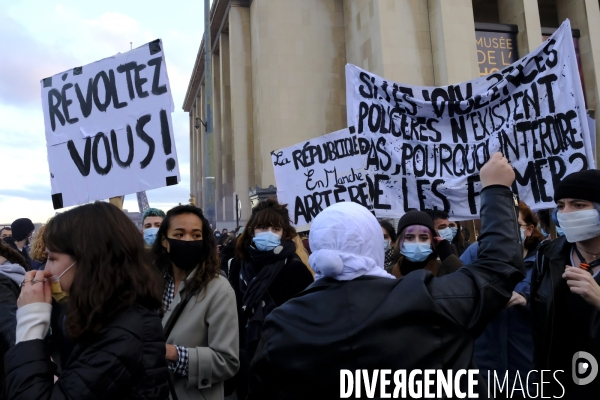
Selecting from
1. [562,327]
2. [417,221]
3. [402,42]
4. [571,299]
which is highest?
[402,42]

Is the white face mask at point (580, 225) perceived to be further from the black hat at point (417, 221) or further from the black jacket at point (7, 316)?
the black jacket at point (7, 316)

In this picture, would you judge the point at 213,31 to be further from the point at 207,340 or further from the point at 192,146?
the point at 207,340

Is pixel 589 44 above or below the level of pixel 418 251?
above

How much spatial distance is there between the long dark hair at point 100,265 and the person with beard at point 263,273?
6.08 feet

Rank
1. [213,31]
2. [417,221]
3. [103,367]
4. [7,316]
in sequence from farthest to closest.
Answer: [213,31]
[417,221]
[7,316]
[103,367]

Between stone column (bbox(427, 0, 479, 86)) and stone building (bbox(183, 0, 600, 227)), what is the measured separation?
33mm

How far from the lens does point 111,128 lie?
4.61 meters

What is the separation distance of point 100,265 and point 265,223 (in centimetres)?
241

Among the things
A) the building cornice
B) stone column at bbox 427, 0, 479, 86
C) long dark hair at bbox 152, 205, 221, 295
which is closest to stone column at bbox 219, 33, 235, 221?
the building cornice

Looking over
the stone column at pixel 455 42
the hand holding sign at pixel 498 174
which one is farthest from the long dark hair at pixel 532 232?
the stone column at pixel 455 42

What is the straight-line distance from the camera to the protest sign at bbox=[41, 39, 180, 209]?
4.43 m

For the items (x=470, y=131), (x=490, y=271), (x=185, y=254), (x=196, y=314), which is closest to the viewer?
(x=490, y=271)

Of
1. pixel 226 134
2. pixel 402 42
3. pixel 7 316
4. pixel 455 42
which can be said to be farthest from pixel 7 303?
pixel 226 134

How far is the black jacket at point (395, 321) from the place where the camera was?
1.64 metres
